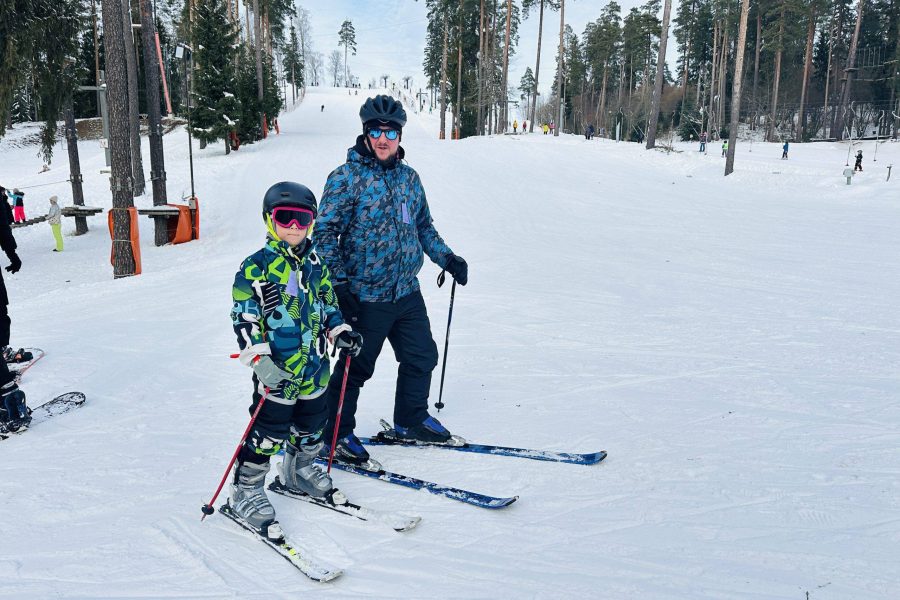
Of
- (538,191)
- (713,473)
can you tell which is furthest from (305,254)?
(538,191)

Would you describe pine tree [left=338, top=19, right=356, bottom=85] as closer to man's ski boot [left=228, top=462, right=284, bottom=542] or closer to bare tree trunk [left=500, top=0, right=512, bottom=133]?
bare tree trunk [left=500, top=0, right=512, bottom=133]

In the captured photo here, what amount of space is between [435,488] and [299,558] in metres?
0.83

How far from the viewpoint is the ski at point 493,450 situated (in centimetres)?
351

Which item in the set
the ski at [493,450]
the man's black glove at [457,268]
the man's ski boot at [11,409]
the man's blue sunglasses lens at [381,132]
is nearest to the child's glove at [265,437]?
the ski at [493,450]

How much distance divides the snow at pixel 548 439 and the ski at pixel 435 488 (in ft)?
0.18

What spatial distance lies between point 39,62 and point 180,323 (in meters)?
9.38

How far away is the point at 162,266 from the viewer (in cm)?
1127

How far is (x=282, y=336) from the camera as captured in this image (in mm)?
2699

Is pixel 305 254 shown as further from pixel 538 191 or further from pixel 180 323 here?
pixel 538 191

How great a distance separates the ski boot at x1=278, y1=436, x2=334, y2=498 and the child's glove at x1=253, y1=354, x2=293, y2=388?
52 centimetres

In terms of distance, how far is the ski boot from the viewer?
9.97ft

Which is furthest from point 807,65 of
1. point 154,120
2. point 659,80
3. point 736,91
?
point 154,120

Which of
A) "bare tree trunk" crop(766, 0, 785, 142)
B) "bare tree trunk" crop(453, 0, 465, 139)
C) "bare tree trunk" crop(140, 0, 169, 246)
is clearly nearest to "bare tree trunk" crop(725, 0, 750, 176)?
"bare tree trunk" crop(140, 0, 169, 246)

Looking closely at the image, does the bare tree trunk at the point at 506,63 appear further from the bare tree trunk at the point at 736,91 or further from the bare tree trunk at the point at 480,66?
the bare tree trunk at the point at 736,91
